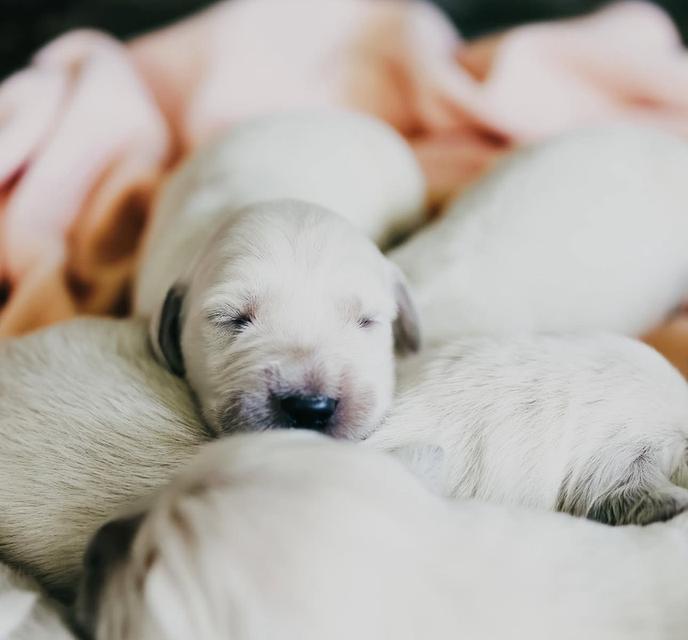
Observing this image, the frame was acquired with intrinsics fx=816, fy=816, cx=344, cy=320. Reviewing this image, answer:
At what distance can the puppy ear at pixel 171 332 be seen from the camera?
1458 millimetres

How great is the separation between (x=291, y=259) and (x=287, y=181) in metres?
0.56

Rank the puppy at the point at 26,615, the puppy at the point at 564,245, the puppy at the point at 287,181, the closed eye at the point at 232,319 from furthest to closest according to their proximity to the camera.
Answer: the puppy at the point at 287,181
the puppy at the point at 564,245
the closed eye at the point at 232,319
the puppy at the point at 26,615

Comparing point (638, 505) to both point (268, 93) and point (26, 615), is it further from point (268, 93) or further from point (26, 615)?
point (268, 93)

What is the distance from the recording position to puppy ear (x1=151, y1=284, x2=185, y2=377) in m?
1.46

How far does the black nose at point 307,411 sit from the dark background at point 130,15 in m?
1.91

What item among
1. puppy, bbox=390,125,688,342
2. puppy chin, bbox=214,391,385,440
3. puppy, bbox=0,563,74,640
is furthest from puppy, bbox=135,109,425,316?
puppy, bbox=0,563,74,640

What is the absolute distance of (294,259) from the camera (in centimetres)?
138

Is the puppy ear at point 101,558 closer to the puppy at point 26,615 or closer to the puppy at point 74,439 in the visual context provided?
the puppy at point 26,615

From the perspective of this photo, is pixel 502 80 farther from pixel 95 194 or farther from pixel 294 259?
pixel 294 259

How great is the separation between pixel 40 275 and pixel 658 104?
185 centimetres

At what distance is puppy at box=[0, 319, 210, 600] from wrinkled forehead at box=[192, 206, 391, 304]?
0.72 ft

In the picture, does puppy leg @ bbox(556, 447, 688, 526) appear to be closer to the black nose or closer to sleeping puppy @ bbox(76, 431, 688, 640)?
sleeping puppy @ bbox(76, 431, 688, 640)

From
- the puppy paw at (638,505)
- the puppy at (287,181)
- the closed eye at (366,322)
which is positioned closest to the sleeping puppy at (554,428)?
the puppy paw at (638,505)

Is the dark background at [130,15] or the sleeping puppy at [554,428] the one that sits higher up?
the dark background at [130,15]
